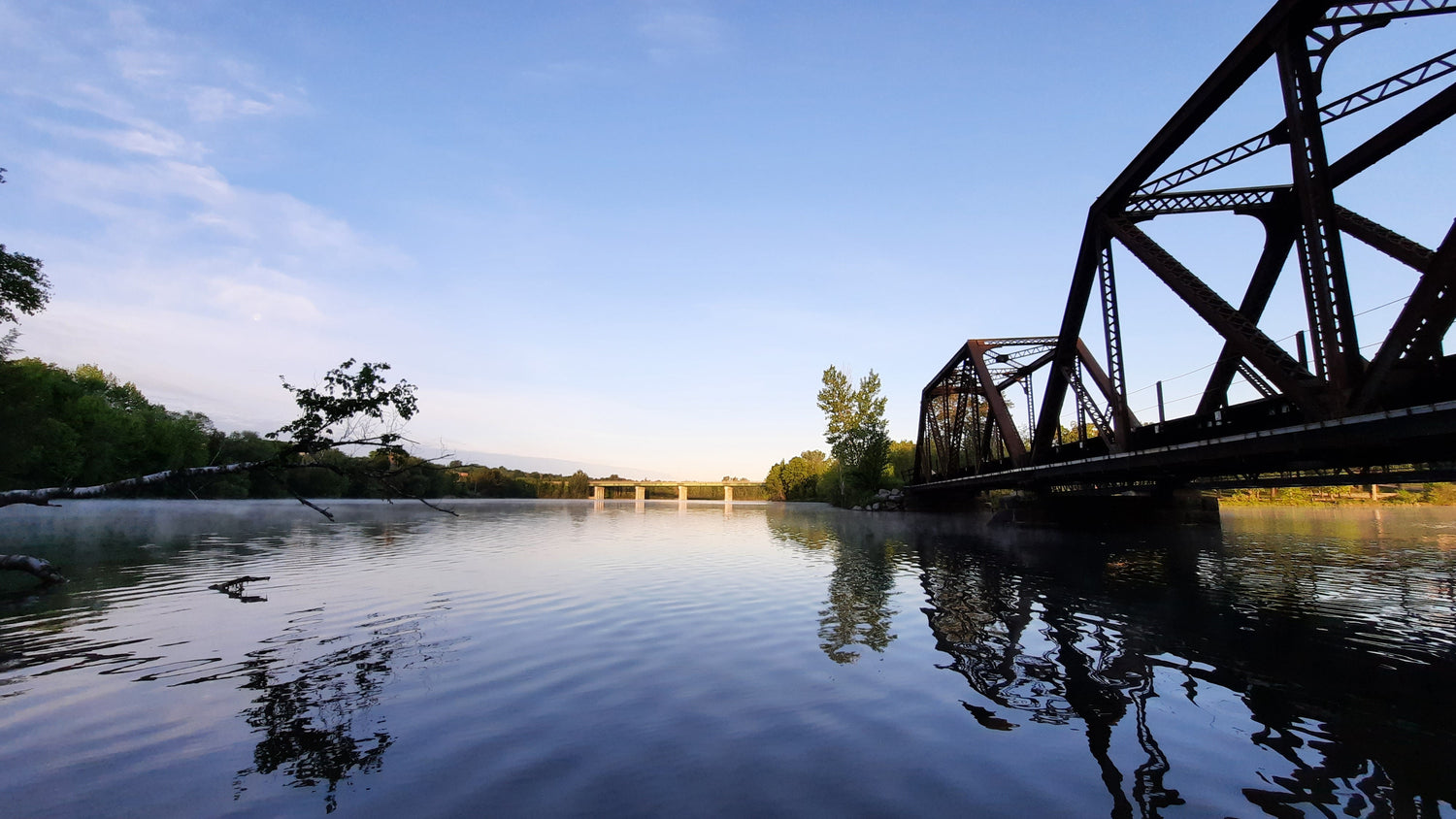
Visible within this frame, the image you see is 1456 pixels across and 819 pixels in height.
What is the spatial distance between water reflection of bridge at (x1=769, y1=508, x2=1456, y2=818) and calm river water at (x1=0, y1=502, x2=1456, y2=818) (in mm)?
60

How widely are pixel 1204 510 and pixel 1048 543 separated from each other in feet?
44.2

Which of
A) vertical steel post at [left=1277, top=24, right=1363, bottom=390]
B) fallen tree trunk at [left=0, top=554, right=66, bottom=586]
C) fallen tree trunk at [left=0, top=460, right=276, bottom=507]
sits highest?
vertical steel post at [left=1277, top=24, right=1363, bottom=390]

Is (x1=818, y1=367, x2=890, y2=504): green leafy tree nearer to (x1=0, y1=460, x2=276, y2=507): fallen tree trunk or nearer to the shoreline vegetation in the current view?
the shoreline vegetation

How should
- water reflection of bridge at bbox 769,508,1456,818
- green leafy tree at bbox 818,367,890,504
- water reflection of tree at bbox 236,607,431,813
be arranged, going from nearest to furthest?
water reflection of bridge at bbox 769,508,1456,818 < water reflection of tree at bbox 236,607,431,813 < green leafy tree at bbox 818,367,890,504

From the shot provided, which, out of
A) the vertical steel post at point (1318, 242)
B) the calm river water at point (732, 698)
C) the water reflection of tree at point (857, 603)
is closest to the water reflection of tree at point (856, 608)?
the water reflection of tree at point (857, 603)

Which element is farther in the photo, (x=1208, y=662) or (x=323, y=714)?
(x=1208, y=662)

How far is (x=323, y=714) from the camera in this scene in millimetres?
7898

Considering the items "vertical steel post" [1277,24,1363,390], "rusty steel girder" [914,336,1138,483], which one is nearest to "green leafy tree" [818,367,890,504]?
"rusty steel girder" [914,336,1138,483]

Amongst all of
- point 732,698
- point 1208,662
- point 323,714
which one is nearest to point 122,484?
point 323,714

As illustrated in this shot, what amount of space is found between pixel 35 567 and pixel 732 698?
21584 millimetres

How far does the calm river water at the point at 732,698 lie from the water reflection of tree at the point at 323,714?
5 cm

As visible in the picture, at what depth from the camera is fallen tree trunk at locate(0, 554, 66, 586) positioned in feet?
55.6

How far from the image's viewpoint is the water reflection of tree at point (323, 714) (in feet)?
20.5

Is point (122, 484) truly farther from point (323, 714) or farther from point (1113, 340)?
point (1113, 340)
